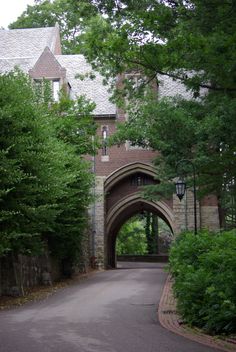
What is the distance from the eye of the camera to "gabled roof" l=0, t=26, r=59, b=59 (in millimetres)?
33125

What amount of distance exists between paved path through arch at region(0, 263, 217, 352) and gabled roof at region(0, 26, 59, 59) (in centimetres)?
2256

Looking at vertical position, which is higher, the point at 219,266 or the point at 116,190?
the point at 116,190

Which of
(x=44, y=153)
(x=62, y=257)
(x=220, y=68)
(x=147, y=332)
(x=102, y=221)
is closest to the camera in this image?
(x=220, y=68)

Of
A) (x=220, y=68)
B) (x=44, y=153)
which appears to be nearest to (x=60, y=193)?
(x=44, y=153)

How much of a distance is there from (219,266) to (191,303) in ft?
2.81

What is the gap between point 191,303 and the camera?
8.66 metres

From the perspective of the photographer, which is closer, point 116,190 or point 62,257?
point 62,257

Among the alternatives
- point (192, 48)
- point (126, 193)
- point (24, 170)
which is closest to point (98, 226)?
point (126, 193)

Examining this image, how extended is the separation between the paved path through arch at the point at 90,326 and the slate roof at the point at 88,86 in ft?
56.5

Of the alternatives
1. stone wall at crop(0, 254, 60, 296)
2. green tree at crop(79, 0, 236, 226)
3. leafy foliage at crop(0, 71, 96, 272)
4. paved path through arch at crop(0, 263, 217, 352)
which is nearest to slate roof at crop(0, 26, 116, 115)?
stone wall at crop(0, 254, 60, 296)

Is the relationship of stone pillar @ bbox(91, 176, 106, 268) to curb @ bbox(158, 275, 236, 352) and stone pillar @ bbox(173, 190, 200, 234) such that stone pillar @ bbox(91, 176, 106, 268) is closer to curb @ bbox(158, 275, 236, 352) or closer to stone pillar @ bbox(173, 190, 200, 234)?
stone pillar @ bbox(173, 190, 200, 234)

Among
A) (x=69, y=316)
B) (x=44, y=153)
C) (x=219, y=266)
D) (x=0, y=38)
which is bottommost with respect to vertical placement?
(x=69, y=316)

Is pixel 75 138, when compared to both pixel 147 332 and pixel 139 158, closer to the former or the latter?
pixel 139 158

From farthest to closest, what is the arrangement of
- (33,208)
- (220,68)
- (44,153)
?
(44,153) → (33,208) → (220,68)
